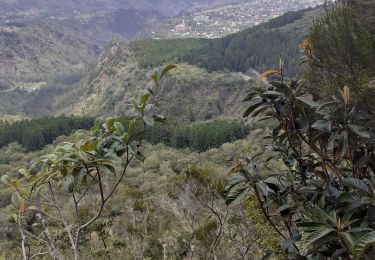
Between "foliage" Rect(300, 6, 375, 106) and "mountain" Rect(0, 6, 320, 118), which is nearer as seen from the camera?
"foliage" Rect(300, 6, 375, 106)

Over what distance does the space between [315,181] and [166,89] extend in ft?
444

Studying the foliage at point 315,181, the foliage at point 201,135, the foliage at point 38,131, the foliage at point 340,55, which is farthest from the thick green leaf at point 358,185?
the foliage at point 38,131

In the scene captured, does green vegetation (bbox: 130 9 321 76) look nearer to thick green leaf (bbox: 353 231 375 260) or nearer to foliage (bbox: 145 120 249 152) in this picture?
foliage (bbox: 145 120 249 152)

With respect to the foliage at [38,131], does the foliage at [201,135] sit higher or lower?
higher

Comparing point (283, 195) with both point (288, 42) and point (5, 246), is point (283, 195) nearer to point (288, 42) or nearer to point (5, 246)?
point (5, 246)

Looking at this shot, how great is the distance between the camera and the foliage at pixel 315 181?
4168 millimetres

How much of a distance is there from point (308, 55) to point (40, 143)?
99.1 m

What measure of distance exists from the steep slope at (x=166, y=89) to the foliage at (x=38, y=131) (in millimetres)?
16528

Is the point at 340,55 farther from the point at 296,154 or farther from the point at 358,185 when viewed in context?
the point at 358,185

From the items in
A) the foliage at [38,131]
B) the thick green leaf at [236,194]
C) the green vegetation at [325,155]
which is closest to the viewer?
the green vegetation at [325,155]

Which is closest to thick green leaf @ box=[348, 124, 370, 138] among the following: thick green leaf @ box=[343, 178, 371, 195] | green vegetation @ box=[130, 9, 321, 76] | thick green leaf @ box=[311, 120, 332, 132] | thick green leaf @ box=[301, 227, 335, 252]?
thick green leaf @ box=[311, 120, 332, 132]

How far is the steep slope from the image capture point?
426ft

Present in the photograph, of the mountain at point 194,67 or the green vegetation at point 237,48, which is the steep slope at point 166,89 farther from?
the green vegetation at point 237,48

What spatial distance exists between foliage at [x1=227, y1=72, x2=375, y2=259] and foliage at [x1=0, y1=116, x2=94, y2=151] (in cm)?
9527
